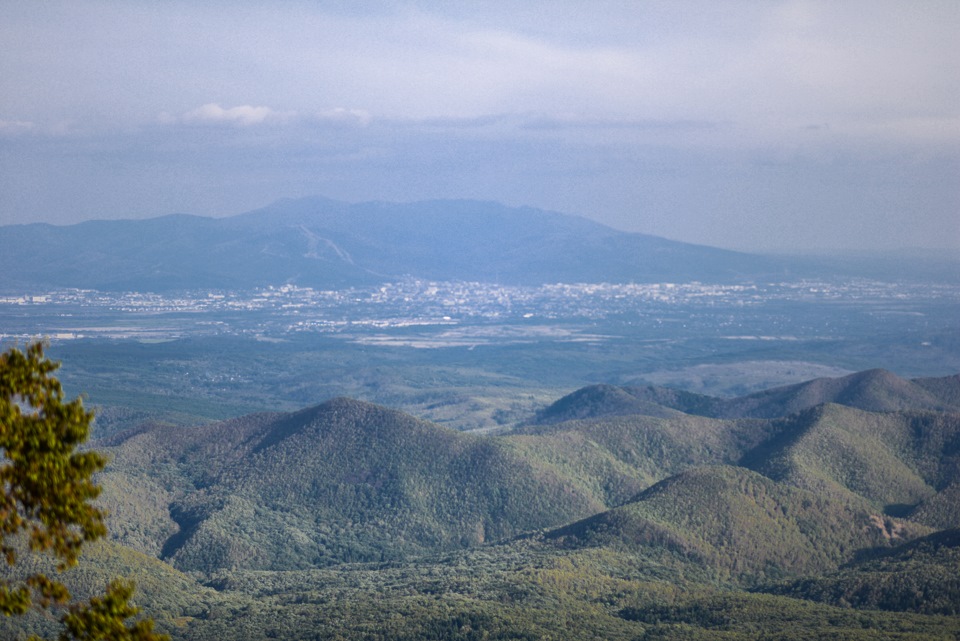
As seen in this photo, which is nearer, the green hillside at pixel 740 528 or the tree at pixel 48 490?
the tree at pixel 48 490

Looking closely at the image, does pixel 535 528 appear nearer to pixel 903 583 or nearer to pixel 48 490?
pixel 903 583

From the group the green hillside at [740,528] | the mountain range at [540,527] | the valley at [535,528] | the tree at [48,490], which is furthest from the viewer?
the green hillside at [740,528]

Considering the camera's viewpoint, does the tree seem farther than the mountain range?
No

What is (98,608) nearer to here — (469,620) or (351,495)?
(469,620)

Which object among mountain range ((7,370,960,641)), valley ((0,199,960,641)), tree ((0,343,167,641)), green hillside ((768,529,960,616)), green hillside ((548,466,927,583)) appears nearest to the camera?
tree ((0,343,167,641))

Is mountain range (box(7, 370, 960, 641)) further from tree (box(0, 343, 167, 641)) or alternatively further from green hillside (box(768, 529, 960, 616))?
tree (box(0, 343, 167, 641))

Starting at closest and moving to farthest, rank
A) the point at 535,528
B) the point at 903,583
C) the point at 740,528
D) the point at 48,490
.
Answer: the point at 48,490, the point at 903,583, the point at 740,528, the point at 535,528

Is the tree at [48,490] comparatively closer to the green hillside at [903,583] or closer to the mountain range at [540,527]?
the mountain range at [540,527]

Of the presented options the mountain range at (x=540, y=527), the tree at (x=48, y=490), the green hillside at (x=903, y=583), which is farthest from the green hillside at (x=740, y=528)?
the tree at (x=48, y=490)

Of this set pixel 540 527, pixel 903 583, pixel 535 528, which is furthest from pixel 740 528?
pixel 535 528

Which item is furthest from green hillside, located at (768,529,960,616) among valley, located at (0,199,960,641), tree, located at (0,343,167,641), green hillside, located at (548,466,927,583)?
tree, located at (0,343,167,641)
